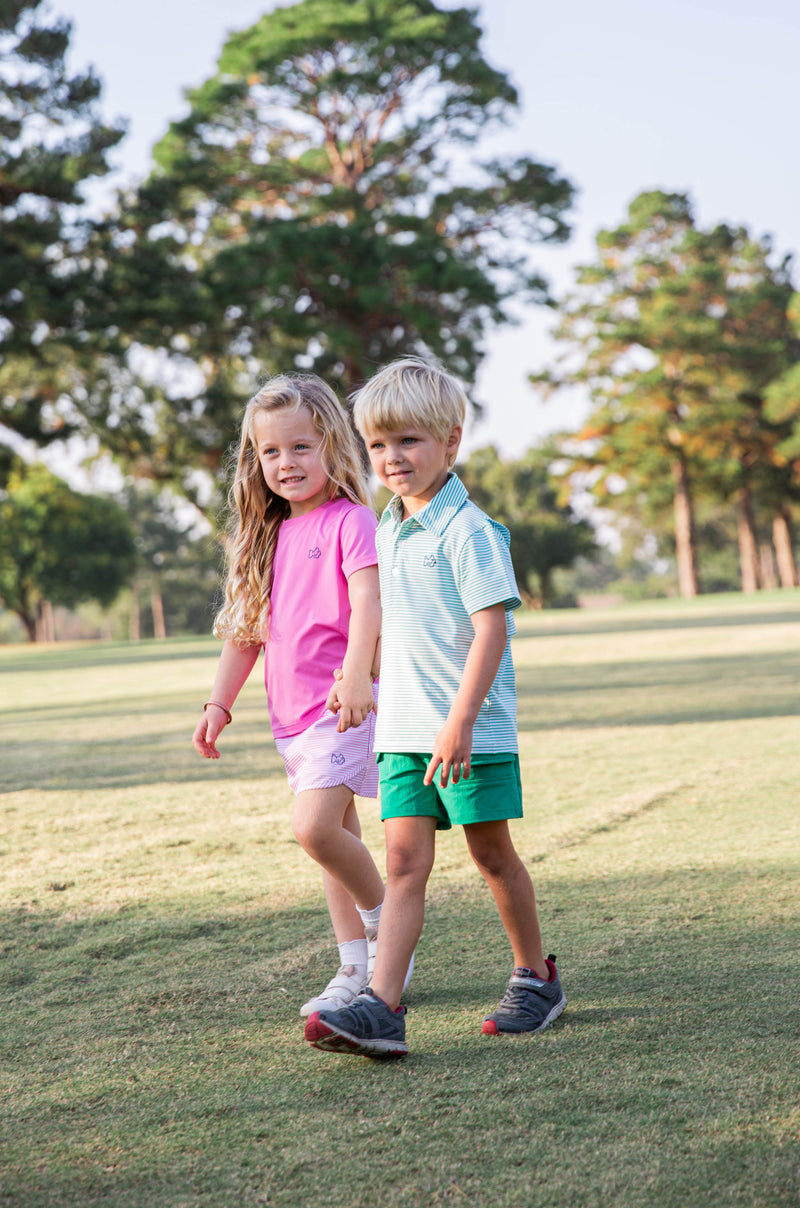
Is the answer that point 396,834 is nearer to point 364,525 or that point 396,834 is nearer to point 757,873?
point 364,525

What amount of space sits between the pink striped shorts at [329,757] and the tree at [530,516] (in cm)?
5211

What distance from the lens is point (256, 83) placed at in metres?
29.6

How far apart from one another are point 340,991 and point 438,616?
2.91ft

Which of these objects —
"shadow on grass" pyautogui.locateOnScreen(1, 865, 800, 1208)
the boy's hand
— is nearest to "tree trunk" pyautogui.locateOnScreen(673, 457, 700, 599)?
A: "shadow on grass" pyautogui.locateOnScreen(1, 865, 800, 1208)

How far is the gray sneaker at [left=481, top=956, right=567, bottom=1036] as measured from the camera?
2.44 m

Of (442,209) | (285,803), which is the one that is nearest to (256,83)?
(442,209)

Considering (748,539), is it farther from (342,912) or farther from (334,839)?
(334,839)

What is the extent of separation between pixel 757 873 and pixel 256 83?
30.0 m

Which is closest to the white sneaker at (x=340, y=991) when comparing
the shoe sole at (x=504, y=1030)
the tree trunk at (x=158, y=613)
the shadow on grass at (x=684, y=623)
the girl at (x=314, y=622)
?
the girl at (x=314, y=622)

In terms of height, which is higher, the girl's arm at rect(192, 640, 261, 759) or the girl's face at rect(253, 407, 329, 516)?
the girl's face at rect(253, 407, 329, 516)

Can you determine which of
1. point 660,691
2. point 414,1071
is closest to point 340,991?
point 414,1071

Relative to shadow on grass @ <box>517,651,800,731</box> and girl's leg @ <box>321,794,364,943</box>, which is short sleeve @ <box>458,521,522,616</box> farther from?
shadow on grass @ <box>517,651,800,731</box>

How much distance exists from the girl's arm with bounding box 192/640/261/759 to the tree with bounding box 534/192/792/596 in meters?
40.5

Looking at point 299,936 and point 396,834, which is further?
point 299,936
